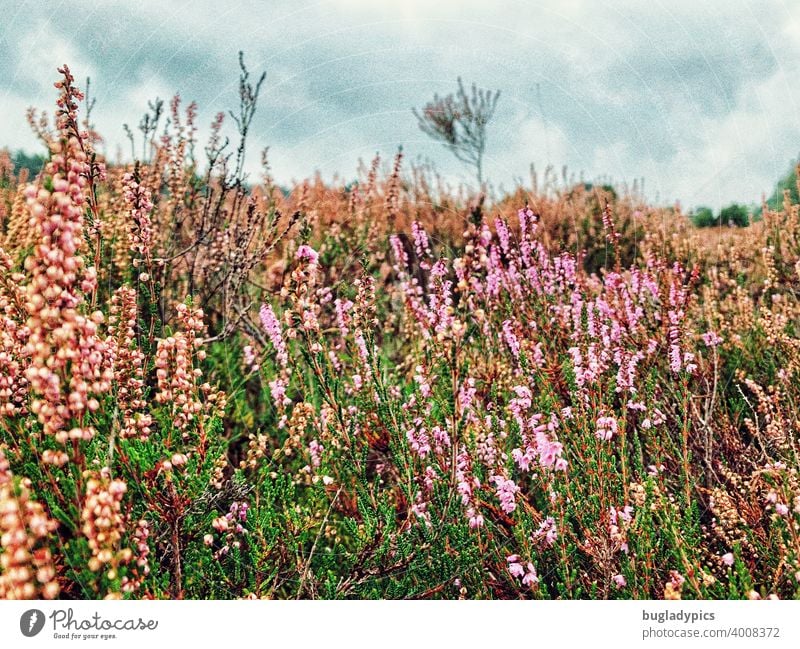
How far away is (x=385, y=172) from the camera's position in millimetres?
3145

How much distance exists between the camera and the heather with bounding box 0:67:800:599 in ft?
3.39

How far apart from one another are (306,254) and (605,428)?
0.97 metres

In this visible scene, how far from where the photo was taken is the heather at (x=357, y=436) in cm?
103

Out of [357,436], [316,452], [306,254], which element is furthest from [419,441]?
[306,254]

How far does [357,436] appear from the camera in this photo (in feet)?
6.06

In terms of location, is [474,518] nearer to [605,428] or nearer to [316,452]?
[605,428]

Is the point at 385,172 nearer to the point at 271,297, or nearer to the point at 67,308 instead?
the point at 271,297

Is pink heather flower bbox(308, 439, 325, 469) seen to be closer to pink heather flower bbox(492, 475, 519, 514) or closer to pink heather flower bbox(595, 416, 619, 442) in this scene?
pink heather flower bbox(492, 475, 519, 514)

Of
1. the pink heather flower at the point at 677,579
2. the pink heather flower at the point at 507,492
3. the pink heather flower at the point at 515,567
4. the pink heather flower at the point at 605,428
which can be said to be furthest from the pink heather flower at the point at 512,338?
the pink heather flower at the point at 677,579

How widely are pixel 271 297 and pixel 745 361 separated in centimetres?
214

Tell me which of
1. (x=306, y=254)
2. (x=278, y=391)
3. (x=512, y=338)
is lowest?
(x=278, y=391)

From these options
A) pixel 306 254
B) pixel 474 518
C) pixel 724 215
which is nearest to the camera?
pixel 306 254
